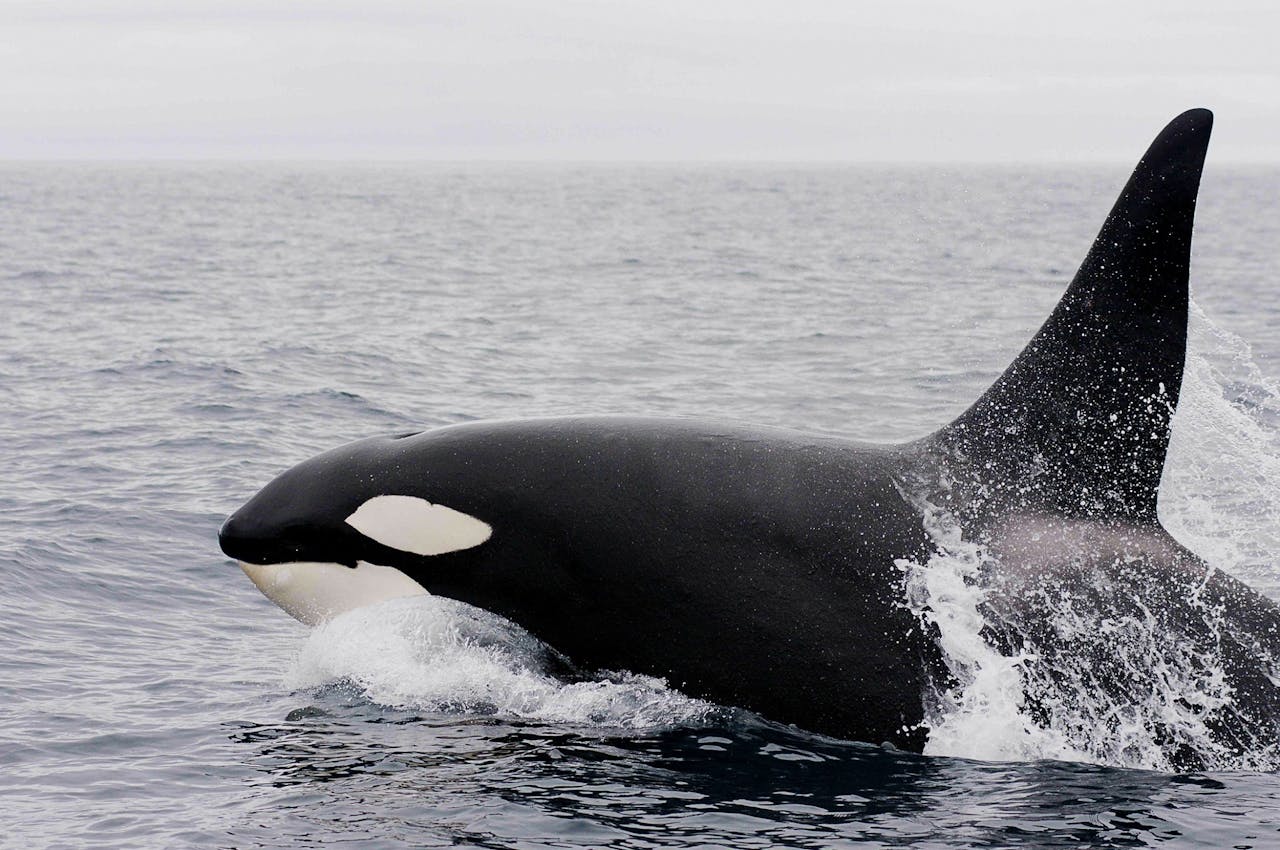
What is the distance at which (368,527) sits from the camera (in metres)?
8.24

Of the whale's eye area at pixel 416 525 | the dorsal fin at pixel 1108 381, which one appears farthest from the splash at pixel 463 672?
the dorsal fin at pixel 1108 381

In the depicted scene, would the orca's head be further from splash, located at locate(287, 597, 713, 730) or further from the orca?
splash, located at locate(287, 597, 713, 730)

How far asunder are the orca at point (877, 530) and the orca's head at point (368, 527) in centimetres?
2

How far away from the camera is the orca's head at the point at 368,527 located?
803 cm

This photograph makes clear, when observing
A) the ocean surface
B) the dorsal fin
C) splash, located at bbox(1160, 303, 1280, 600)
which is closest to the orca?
the dorsal fin

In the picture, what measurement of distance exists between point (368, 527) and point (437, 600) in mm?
541

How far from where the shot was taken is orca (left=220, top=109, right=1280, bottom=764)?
7105mm

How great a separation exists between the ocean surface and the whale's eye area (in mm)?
341

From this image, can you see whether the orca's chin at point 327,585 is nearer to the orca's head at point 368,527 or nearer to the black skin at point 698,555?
the orca's head at point 368,527

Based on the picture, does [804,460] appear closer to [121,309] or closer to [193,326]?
[193,326]

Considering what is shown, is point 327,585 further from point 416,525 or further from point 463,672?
point 463,672

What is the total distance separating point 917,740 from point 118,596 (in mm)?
6369

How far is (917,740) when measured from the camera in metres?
7.38

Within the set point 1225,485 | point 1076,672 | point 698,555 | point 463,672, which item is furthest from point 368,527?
point 1225,485
